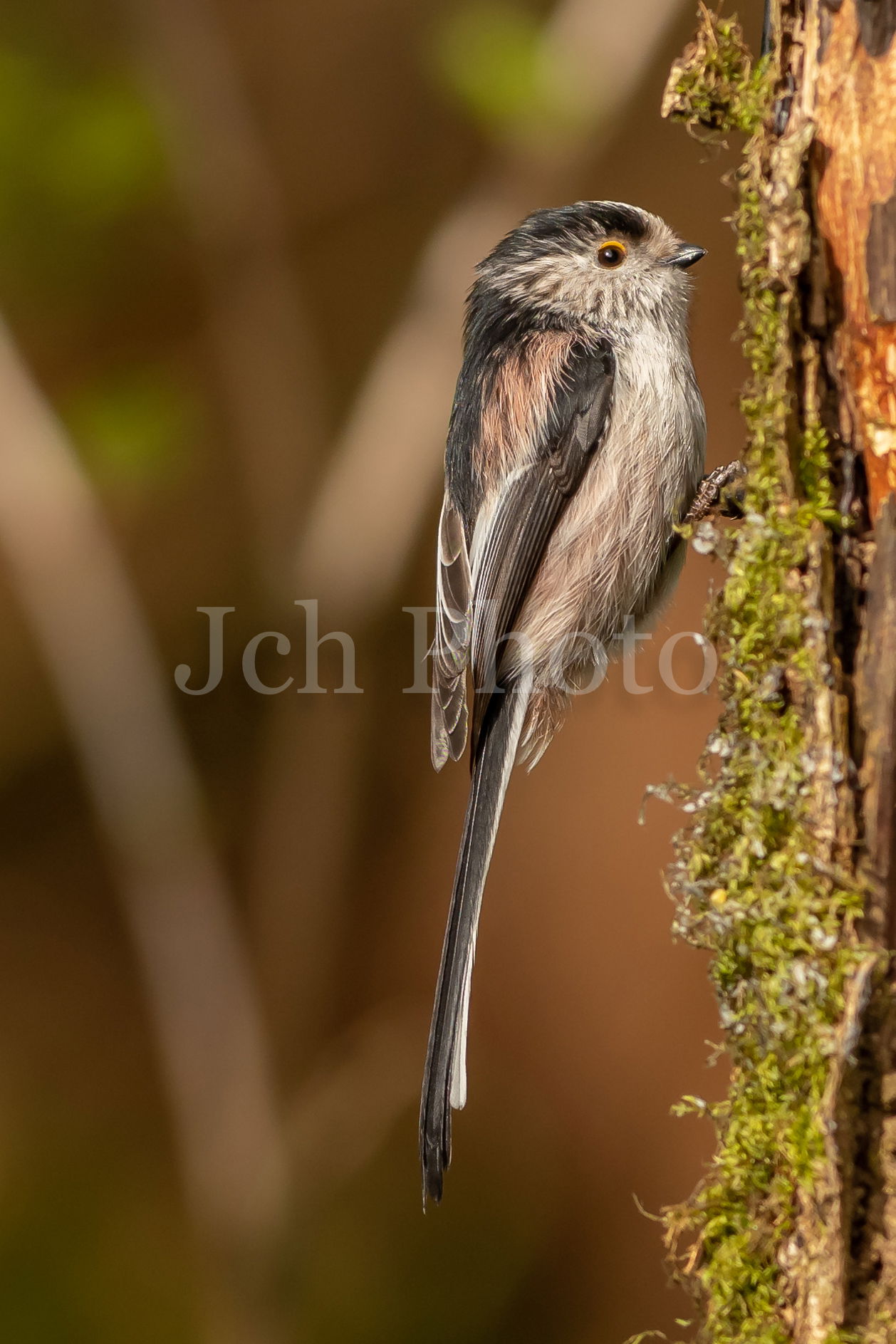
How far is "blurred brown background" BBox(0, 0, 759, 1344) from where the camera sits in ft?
9.08

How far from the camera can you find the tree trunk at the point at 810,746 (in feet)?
3.64

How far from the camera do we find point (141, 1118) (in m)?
3.56

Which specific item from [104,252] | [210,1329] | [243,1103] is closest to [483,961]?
[243,1103]

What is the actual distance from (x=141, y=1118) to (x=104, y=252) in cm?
259

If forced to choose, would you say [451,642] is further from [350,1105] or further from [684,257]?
[350,1105]

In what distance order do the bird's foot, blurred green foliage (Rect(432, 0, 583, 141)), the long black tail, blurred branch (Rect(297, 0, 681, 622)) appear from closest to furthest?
1. the long black tail
2. the bird's foot
3. blurred green foliage (Rect(432, 0, 583, 141))
4. blurred branch (Rect(297, 0, 681, 622))

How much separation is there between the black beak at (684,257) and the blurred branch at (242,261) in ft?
4.49

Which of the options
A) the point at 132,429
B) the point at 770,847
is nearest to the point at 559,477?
the point at 770,847

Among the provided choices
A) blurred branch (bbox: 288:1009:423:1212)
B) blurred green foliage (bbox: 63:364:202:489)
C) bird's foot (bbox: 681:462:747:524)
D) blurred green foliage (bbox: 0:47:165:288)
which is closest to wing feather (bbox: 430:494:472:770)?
bird's foot (bbox: 681:462:747:524)

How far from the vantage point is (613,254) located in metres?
2.25

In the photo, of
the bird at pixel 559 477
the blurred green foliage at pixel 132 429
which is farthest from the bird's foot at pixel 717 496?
the blurred green foliage at pixel 132 429

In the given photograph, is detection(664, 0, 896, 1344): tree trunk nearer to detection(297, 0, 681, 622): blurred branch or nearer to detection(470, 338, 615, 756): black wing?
detection(470, 338, 615, 756): black wing

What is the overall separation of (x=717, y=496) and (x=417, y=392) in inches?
41.6

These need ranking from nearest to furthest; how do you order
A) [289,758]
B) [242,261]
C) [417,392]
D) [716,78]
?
[716,78], [417,392], [242,261], [289,758]
